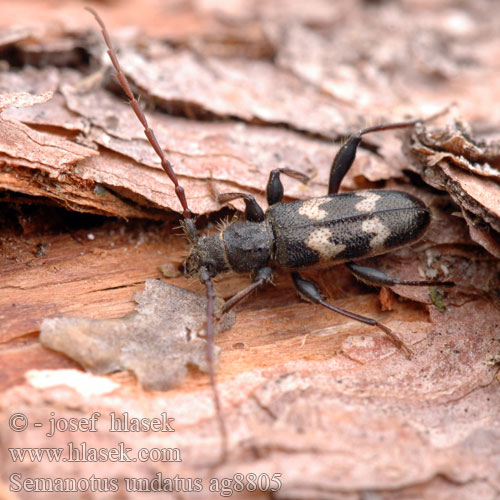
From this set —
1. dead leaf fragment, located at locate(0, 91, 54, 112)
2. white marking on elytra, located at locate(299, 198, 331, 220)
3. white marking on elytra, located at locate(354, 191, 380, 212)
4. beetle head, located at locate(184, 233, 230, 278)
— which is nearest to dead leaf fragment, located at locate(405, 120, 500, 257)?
white marking on elytra, located at locate(354, 191, 380, 212)

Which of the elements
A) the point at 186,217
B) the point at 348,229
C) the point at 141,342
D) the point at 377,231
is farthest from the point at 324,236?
the point at 141,342

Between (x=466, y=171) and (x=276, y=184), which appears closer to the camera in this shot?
(x=466, y=171)

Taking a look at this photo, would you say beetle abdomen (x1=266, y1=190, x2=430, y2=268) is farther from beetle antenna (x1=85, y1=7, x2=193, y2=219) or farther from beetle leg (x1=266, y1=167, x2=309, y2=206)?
beetle antenna (x1=85, y1=7, x2=193, y2=219)

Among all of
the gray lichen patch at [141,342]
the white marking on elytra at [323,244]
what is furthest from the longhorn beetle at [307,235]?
the gray lichen patch at [141,342]

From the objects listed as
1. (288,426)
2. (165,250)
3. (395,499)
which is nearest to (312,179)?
(165,250)

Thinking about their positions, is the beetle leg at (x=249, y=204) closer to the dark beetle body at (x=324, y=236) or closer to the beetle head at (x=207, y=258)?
the dark beetle body at (x=324, y=236)

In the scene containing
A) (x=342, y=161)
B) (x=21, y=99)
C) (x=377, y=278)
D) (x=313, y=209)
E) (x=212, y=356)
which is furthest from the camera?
(x=342, y=161)

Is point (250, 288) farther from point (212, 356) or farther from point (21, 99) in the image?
point (21, 99)

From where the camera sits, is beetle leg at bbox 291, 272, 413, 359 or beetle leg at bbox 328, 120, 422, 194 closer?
beetle leg at bbox 291, 272, 413, 359
